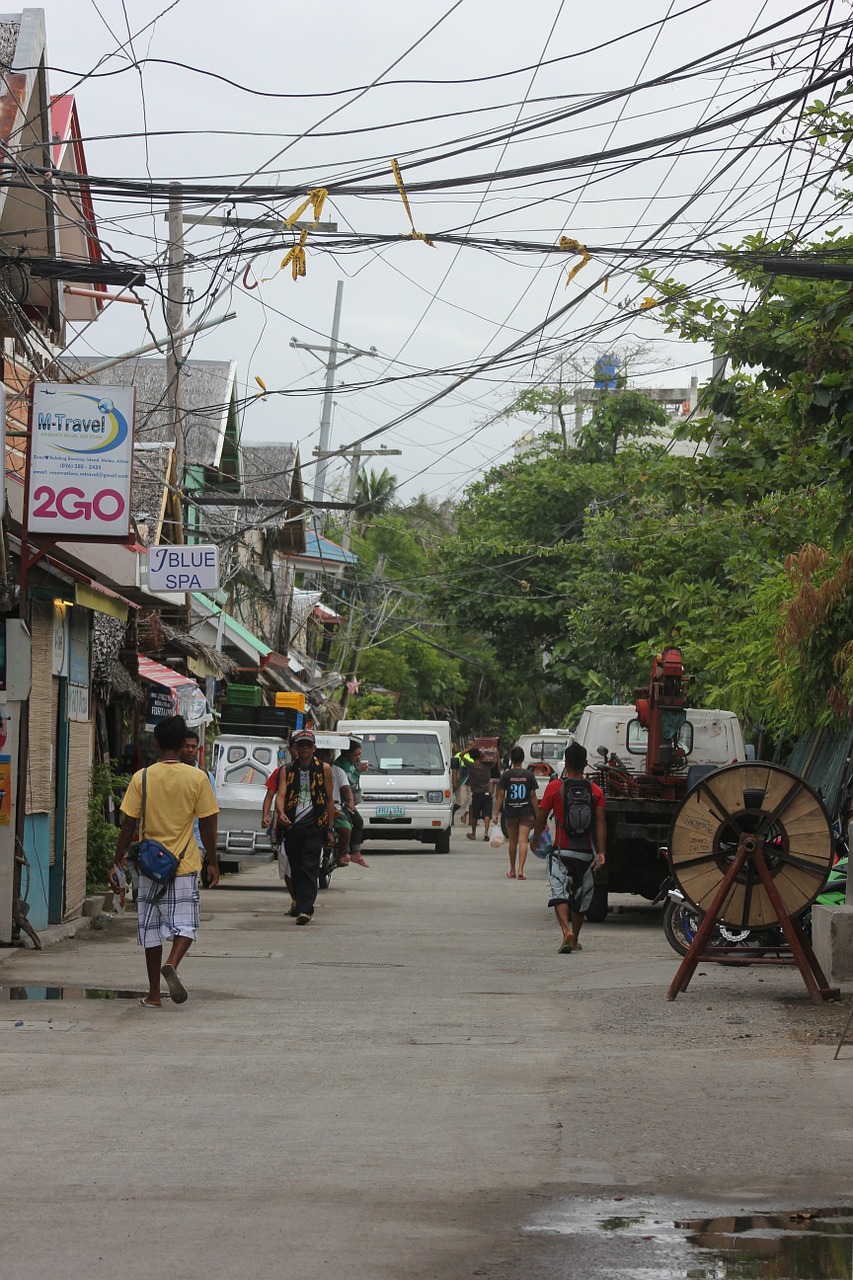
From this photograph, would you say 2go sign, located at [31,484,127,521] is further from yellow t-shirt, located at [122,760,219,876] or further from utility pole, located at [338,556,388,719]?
utility pole, located at [338,556,388,719]

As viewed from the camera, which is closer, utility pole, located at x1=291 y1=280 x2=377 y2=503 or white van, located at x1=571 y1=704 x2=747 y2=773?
white van, located at x1=571 y1=704 x2=747 y2=773

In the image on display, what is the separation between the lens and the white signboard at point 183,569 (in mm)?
19812

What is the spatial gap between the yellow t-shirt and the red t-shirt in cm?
424

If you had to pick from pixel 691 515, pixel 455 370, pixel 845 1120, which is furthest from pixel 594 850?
pixel 691 515

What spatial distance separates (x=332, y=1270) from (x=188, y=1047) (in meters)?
4.23

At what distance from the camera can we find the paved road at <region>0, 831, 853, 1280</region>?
5191 millimetres

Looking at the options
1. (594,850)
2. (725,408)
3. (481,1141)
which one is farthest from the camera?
(725,408)

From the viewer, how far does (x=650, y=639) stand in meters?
26.6

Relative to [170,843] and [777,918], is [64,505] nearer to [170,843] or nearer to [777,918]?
[170,843]

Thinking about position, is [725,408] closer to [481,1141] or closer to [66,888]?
[66,888]

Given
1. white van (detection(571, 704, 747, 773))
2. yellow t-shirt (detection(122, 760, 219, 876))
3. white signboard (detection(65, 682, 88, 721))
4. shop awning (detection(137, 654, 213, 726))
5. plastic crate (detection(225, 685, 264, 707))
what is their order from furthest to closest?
plastic crate (detection(225, 685, 264, 707)) < shop awning (detection(137, 654, 213, 726)) < white van (detection(571, 704, 747, 773)) < white signboard (detection(65, 682, 88, 721)) < yellow t-shirt (detection(122, 760, 219, 876))

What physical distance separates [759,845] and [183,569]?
10795mm

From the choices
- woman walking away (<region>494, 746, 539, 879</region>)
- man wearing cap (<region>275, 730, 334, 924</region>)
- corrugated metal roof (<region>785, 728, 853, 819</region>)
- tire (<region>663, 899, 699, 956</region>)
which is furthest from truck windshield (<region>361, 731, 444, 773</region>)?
tire (<region>663, 899, 699, 956</region>)

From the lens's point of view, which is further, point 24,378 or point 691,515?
point 691,515
